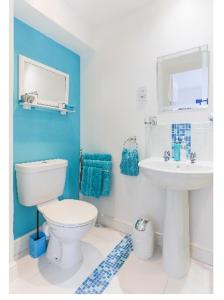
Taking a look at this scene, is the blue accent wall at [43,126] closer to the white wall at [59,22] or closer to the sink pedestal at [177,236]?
the white wall at [59,22]

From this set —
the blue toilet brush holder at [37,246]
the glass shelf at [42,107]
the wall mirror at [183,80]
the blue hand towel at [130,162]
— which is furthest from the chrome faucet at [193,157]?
the blue toilet brush holder at [37,246]

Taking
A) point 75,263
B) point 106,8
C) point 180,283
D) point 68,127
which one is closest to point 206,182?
point 180,283

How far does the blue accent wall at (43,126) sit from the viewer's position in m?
1.58

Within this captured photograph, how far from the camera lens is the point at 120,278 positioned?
1327mm

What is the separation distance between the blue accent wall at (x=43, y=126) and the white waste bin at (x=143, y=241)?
0.93m

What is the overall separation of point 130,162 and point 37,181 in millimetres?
849

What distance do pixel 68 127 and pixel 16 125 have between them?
61cm

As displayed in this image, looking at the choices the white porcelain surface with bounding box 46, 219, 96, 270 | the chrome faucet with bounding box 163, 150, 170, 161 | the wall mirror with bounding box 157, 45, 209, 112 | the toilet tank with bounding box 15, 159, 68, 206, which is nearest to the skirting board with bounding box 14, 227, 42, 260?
the white porcelain surface with bounding box 46, 219, 96, 270

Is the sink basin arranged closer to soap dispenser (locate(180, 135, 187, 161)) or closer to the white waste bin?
soap dispenser (locate(180, 135, 187, 161))

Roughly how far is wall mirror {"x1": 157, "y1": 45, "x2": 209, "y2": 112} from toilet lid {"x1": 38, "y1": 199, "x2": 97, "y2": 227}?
1.09 m

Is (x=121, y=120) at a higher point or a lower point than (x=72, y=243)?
higher

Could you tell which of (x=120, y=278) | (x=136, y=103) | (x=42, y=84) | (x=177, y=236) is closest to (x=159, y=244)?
(x=177, y=236)
